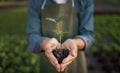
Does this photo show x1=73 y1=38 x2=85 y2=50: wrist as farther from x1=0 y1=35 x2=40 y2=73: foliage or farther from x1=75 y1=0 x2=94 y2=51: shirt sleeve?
x1=0 y1=35 x2=40 y2=73: foliage

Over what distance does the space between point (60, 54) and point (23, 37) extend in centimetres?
484

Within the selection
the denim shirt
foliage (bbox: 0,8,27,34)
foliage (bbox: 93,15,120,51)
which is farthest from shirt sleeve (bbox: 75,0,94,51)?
foliage (bbox: 0,8,27,34)

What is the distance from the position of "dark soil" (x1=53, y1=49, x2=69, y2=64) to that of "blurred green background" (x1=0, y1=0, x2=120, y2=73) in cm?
275

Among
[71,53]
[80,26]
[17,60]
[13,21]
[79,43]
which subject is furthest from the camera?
[13,21]

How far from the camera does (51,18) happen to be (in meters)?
1.94

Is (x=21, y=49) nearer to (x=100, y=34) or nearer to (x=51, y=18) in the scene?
(x=100, y=34)

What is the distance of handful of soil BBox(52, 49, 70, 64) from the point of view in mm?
1738

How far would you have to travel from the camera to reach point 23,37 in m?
6.55

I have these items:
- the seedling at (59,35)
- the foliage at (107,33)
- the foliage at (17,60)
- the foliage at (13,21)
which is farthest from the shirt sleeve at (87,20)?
the foliage at (13,21)

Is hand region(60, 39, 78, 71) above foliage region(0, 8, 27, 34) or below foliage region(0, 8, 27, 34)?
above

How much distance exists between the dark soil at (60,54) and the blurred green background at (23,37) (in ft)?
9.02

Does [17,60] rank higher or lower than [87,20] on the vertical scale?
lower

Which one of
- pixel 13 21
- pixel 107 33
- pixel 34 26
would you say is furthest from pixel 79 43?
pixel 13 21

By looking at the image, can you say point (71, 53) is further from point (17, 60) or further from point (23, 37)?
point (23, 37)
